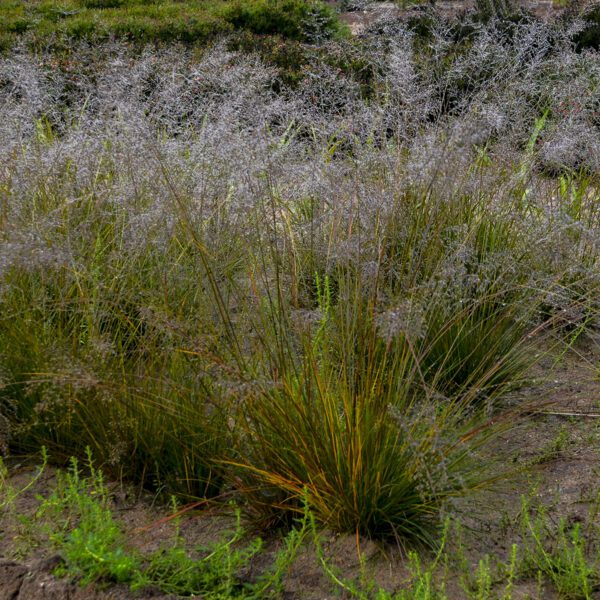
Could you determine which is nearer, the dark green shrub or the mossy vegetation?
the mossy vegetation

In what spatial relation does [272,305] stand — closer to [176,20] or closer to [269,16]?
[176,20]

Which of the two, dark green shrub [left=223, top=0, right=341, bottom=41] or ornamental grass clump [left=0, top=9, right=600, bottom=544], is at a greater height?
dark green shrub [left=223, top=0, right=341, bottom=41]

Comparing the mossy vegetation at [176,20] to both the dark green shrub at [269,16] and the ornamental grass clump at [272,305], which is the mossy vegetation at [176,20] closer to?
the dark green shrub at [269,16]

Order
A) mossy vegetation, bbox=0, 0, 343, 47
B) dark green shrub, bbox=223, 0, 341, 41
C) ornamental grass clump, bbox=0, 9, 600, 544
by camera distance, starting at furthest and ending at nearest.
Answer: dark green shrub, bbox=223, 0, 341, 41
mossy vegetation, bbox=0, 0, 343, 47
ornamental grass clump, bbox=0, 9, 600, 544

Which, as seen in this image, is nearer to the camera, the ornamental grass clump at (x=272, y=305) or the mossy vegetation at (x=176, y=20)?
the ornamental grass clump at (x=272, y=305)

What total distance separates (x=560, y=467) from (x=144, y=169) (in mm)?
2061

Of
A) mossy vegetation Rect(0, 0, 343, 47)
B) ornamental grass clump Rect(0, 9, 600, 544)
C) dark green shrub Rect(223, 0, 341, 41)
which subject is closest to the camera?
ornamental grass clump Rect(0, 9, 600, 544)

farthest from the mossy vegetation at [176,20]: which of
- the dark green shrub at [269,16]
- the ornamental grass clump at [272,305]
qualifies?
the ornamental grass clump at [272,305]

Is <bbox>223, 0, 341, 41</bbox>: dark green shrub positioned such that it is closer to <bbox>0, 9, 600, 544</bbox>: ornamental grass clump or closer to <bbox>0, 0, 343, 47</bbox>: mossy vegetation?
<bbox>0, 0, 343, 47</bbox>: mossy vegetation

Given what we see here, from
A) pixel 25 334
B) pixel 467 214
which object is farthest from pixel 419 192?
pixel 25 334

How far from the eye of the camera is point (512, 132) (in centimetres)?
395

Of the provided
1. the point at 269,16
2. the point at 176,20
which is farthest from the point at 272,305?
the point at 269,16

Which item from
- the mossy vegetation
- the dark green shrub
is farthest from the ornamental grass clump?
the dark green shrub

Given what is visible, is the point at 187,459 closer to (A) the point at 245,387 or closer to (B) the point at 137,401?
(B) the point at 137,401
